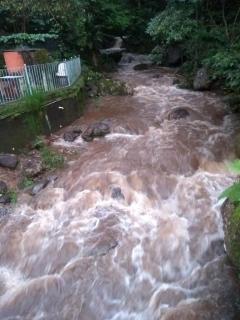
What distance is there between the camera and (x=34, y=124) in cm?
1014

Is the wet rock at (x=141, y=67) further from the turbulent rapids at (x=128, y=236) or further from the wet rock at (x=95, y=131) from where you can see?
the turbulent rapids at (x=128, y=236)

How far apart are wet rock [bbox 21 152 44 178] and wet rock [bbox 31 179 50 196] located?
0.36 meters

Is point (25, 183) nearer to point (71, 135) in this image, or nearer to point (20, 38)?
point (71, 135)

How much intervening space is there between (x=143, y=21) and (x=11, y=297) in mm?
16843

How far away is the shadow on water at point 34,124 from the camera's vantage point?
9.52m

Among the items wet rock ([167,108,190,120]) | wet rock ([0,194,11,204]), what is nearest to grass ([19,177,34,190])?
wet rock ([0,194,11,204])

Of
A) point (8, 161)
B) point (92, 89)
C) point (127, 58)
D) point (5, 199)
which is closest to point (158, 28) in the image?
point (92, 89)

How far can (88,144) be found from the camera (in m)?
10.4

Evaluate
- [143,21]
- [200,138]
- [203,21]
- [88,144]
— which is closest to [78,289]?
[88,144]

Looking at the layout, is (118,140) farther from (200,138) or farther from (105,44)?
(105,44)

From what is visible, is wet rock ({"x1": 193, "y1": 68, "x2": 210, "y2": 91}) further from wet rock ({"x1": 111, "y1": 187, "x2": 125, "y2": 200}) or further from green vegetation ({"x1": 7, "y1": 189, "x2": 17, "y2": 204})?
green vegetation ({"x1": 7, "y1": 189, "x2": 17, "y2": 204})

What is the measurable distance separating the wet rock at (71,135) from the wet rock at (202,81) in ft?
17.2

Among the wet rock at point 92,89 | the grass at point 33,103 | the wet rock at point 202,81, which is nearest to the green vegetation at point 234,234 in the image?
the grass at point 33,103

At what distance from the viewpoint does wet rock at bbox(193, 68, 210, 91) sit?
13.6 metres
